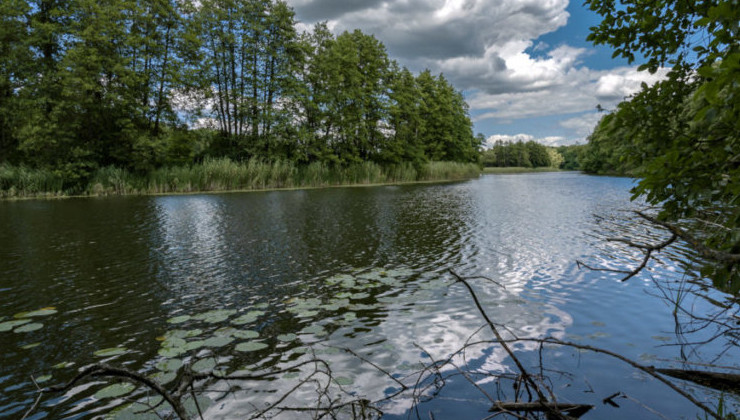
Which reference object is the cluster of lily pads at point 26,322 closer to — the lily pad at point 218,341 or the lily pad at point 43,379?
the lily pad at point 43,379

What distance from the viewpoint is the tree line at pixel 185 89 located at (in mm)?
24750

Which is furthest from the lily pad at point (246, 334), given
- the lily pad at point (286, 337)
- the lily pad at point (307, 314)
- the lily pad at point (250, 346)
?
the lily pad at point (307, 314)

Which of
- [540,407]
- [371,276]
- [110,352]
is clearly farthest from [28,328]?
[540,407]

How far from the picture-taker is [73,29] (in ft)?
83.0

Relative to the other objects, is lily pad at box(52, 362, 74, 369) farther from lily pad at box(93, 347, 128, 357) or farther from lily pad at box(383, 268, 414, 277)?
lily pad at box(383, 268, 414, 277)

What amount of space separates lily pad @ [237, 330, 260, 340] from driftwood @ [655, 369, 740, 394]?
164 inches

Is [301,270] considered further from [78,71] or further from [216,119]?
[216,119]

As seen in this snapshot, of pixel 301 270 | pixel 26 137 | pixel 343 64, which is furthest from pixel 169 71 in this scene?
pixel 301 270

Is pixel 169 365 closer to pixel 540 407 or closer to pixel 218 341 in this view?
pixel 218 341

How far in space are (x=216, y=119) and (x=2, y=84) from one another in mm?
14683

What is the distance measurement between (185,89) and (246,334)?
109 feet

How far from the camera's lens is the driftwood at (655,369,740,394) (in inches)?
112

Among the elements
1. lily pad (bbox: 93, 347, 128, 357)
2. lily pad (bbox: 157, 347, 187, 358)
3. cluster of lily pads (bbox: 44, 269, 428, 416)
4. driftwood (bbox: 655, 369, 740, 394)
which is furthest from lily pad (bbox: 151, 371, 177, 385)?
driftwood (bbox: 655, 369, 740, 394)

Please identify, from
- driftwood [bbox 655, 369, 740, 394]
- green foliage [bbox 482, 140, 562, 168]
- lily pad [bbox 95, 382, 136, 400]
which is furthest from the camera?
green foliage [bbox 482, 140, 562, 168]
